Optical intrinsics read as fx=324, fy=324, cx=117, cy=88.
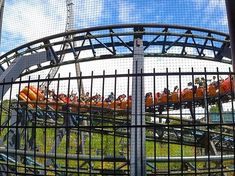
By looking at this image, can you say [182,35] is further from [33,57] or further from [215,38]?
[33,57]

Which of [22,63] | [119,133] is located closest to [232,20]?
[119,133]

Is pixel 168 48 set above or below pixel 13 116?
above

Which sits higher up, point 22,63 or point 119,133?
point 22,63

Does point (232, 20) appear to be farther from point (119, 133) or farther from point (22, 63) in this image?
point (22, 63)

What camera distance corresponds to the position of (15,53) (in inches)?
546

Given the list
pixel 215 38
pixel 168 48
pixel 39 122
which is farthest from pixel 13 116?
pixel 215 38

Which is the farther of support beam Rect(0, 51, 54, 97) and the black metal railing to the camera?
support beam Rect(0, 51, 54, 97)

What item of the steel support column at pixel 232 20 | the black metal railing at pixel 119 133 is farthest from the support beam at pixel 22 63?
the steel support column at pixel 232 20

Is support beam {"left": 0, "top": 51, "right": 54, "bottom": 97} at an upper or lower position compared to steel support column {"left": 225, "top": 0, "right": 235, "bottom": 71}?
upper

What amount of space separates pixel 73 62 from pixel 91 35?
1.44 metres

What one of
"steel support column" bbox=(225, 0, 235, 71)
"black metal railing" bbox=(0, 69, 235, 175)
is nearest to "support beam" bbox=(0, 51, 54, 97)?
"black metal railing" bbox=(0, 69, 235, 175)

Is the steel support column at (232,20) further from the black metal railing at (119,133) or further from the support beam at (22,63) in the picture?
the support beam at (22,63)

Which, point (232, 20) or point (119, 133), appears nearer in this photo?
point (232, 20)

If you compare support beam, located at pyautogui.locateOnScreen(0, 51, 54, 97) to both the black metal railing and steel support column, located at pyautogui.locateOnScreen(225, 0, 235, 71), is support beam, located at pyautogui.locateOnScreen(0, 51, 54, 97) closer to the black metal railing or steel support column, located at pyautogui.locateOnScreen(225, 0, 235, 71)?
the black metal railing
